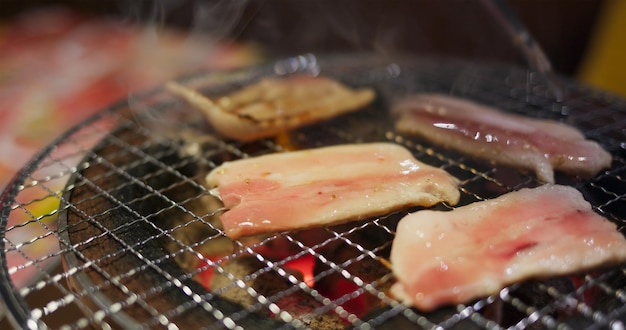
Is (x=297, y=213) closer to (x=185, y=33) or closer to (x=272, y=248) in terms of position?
(x=272, y=248)

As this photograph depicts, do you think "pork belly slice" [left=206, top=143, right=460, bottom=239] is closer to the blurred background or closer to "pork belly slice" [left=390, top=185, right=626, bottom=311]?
"pork belly slice" [left=390, top=185, right=626, bottom=311]

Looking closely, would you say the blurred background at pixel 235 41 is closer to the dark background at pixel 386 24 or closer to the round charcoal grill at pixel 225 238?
the dark background at pixel 386 24

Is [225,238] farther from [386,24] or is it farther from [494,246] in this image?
[386,24]

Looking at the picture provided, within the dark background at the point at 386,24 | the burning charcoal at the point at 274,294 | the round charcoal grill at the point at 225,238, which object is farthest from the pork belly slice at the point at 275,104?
the dark background at the point at 386,24

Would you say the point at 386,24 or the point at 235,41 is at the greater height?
the point at 386,24

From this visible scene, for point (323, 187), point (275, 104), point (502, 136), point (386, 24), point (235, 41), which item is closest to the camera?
point (323, 187)

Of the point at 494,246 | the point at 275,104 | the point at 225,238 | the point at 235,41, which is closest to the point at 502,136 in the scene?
the point at 494,246
